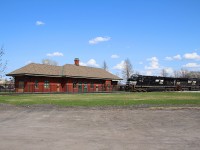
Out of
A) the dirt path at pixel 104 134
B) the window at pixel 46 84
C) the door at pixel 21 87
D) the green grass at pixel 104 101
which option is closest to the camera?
the dirt path at pixel 104 134

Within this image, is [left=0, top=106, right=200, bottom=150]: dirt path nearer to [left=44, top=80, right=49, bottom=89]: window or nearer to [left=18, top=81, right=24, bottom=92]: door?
[left=18, top=81, right=24, bottom=92]: door

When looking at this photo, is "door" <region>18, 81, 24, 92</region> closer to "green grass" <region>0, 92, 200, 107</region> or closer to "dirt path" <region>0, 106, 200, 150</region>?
"green grass" <region>0, 92, 200, 107</region>

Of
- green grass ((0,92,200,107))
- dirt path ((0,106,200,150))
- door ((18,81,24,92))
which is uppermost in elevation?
door ((18,81,24,92))

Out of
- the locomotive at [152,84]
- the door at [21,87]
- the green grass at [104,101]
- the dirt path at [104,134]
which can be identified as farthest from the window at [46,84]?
the dirt path at [104,134]

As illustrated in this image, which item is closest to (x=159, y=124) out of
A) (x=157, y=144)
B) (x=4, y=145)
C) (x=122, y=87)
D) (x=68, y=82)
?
(x=157, y=144)

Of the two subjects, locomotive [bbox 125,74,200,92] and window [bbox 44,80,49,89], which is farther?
locomotive [bbox 125,74,200,92]

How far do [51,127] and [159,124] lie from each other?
467 cm

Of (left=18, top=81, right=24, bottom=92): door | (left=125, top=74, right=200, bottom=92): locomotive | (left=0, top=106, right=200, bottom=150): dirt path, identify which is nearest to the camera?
(left=0, top=106, right=200, bottom=150): dirt path

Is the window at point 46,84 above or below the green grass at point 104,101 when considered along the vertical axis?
→ above

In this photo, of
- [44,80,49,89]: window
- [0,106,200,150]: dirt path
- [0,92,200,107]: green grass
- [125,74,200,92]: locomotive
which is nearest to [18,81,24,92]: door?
[44,80,49,89]: window

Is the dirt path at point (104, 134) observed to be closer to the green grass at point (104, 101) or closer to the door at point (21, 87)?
the green grass at point (104, 101)

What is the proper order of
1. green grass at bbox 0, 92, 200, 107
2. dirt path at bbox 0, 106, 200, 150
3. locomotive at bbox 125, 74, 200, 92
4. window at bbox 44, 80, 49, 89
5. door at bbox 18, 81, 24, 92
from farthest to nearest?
locomotive at bbox 125, 74, 200, 92 → window at bbox 44, 80, 49, 89 → door at bbox 18, 81, 24, 92 → green grass at bbox 0, 92, 200, 107 → dirt path at bbox 0, 106, 200, 150

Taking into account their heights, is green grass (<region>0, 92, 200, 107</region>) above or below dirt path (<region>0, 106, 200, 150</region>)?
above

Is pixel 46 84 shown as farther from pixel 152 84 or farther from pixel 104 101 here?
pixel 104 101
